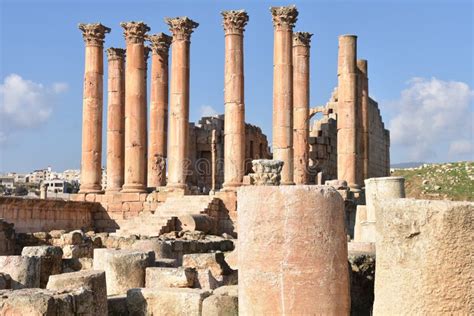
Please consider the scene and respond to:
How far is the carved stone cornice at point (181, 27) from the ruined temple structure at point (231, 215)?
47 mm

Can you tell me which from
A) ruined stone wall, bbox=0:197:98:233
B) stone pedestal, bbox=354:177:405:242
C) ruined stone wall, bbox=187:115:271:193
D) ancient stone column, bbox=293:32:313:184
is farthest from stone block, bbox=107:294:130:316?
ruined stone wall, bbox=187:115:271:193

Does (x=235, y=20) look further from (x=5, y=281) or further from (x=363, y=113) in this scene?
(x=5, y=281)

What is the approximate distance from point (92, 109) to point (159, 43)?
15.8 feet

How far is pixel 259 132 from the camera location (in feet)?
160

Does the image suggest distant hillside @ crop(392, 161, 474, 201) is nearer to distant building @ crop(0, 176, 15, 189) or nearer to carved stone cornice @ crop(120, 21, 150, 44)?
carved stone cornice @ crop(120, 21, 150, 44)

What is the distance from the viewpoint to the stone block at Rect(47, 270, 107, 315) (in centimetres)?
888

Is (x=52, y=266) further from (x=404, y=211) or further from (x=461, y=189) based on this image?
(x=461, y=189)

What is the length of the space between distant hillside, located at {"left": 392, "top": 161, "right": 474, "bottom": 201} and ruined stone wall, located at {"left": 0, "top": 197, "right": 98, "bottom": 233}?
2306 centimetres

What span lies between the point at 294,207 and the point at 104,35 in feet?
86.4

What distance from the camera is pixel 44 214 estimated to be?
26.9 m

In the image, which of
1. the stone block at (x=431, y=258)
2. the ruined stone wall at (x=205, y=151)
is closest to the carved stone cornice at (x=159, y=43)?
the ruined stone wall at (x=205, y=151)

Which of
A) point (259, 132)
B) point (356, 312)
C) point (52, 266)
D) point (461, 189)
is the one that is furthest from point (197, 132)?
point (356, 312)

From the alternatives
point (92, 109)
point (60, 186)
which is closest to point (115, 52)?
point (92, 109)

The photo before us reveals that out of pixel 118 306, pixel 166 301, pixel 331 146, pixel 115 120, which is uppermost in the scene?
pixel 115 120
